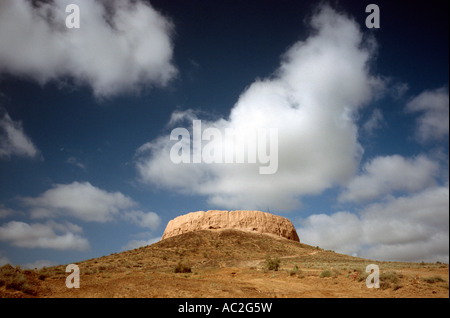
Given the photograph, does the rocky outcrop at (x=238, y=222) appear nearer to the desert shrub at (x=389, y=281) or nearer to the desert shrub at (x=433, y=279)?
the desert shrub at (x=389, y=281)

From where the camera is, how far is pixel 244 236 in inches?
2393

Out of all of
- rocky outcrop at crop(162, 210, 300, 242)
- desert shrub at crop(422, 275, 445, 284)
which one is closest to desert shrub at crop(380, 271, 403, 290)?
desert shrub at crop(422, 275, 445, 284)

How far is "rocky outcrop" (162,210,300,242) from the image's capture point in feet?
229

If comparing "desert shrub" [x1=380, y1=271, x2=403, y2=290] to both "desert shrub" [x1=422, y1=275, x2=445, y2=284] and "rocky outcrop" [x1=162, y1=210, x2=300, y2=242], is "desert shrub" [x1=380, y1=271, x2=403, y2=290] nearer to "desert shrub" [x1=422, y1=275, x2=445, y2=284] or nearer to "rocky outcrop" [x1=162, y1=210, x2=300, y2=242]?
"desert shrub" [x1=422, y1=275, x2=445, y2=284]

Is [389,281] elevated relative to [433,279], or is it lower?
lower

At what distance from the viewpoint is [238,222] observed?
7044 centimetres

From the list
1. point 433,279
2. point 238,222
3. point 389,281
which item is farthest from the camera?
point 238,222

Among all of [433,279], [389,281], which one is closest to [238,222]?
[389,281]

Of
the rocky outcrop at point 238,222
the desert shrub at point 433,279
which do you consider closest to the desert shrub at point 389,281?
the desert shrub at point 433,279

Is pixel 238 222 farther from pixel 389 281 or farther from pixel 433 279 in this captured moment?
pixel 433 279

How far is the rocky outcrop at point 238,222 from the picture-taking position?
69875mm
